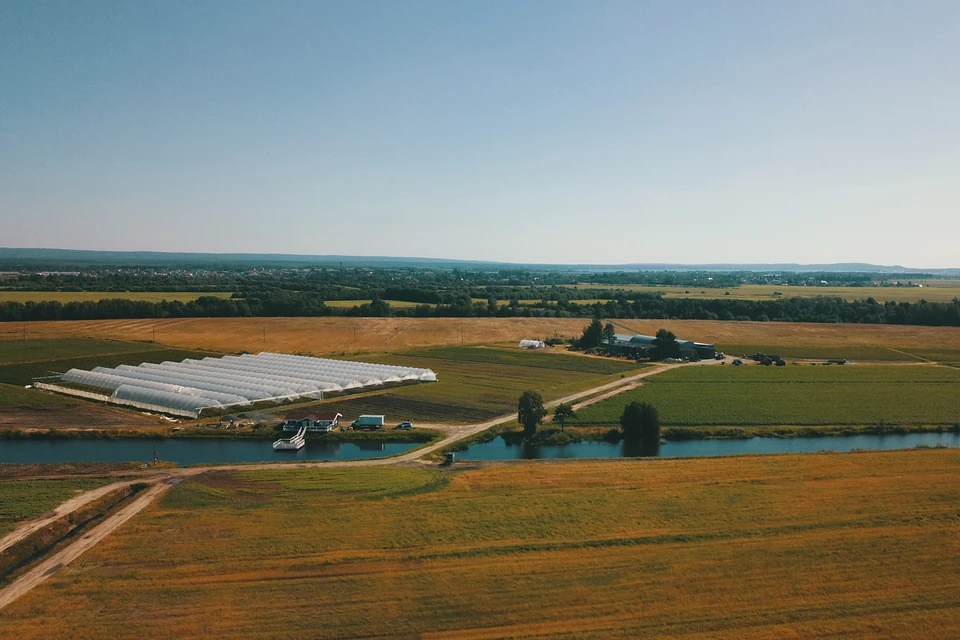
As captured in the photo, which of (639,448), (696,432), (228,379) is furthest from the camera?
(228,379)

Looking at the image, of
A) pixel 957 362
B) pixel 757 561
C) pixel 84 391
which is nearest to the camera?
pixel 757 561

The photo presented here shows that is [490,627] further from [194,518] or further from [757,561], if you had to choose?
[194,518]

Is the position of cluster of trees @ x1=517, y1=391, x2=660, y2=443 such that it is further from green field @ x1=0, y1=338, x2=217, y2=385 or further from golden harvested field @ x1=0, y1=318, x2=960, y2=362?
green field @ x1=0, y1=338, x2=217, y2=385

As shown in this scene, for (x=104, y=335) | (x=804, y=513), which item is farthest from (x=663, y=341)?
(x=104, y=335)

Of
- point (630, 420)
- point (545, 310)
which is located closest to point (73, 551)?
point (630, 420)

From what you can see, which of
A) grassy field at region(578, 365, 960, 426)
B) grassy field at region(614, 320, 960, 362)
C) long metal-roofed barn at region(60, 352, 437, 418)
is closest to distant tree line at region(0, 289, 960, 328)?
grassy field at region(614, 320, 960, 362)

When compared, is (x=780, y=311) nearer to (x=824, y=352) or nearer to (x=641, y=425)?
(x=824, y=352)

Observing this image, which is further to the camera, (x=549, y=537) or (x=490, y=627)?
(x=549, y=537)
